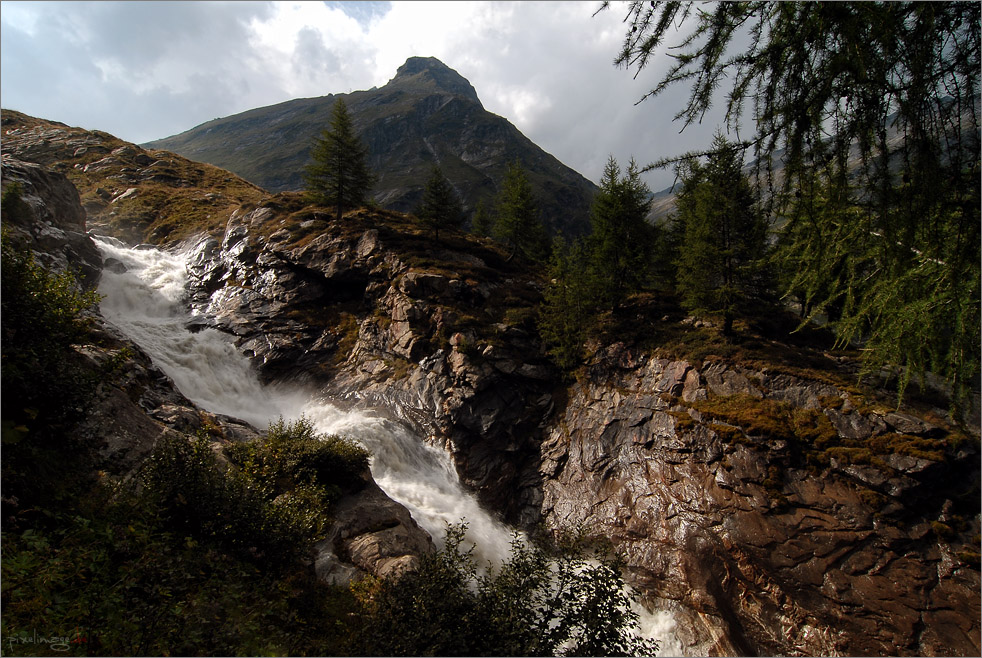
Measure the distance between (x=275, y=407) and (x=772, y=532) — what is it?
27644 millimetres

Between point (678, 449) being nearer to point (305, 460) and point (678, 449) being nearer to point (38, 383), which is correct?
point (305, 460)

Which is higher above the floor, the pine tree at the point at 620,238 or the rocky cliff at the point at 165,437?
the pine tree at the point at 620,238

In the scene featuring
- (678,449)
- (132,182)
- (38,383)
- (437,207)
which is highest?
(132,182)

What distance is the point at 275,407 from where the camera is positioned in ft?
85.8

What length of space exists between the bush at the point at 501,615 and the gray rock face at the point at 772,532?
38.8ft

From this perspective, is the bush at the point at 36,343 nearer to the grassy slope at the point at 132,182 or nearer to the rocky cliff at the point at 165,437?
the rocky cliff at the point at 165,437

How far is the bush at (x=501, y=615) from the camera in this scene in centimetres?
523

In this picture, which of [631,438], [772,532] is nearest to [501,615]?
[772,532]

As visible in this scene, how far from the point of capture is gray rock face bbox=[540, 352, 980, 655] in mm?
12977

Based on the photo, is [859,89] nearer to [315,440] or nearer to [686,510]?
[315,440]

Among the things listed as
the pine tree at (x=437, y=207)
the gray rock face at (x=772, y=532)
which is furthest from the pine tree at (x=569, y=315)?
the pine tree at (x=437, y=207)

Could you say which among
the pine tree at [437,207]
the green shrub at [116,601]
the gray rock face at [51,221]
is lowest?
the green shrub at [116,601]

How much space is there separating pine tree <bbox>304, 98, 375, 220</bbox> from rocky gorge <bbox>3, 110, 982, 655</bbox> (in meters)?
8.13

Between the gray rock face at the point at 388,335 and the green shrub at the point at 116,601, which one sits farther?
the gray rock face at the point at 388,335
